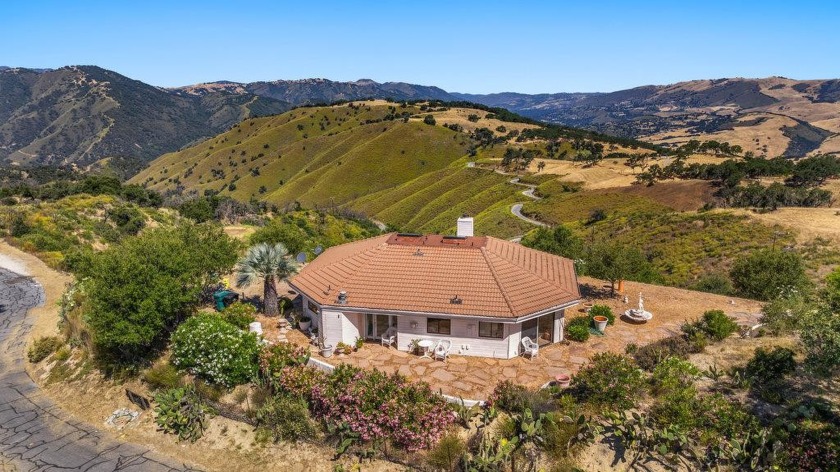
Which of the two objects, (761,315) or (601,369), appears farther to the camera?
(761,315)

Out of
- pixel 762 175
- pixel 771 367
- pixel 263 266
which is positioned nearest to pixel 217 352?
pixel 263 266

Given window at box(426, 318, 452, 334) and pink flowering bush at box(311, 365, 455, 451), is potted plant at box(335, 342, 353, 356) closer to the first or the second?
pink flowering bush at box(311, 365, 455, 451)

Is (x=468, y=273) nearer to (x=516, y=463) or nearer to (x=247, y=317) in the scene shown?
(x=516, y=463)

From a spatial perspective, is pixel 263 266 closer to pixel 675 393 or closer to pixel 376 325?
pixel 376 325

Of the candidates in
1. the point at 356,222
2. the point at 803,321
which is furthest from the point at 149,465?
the point at 356,222

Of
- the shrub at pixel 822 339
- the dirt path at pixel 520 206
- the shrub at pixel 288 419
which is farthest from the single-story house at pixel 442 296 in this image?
the dirt path at pixel 520 206

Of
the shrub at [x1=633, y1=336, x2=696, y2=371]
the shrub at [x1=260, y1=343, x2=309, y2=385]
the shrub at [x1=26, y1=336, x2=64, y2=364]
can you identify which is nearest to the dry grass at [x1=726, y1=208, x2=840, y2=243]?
the shrub at [x1=633, y1=336, x2=696, y2=371]

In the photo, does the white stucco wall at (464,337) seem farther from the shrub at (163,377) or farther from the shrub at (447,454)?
the shrub at (163,377)
